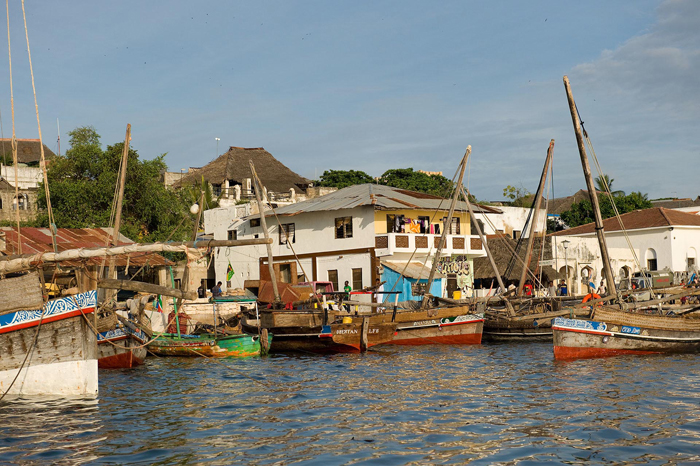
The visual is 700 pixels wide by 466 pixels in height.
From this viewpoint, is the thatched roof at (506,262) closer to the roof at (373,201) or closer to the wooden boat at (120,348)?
the roof at (373,201)

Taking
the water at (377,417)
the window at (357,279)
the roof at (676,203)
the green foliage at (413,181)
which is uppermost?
the green foliage at (413,181)

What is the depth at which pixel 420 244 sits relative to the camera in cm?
4381

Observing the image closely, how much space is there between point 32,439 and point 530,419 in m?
9.04

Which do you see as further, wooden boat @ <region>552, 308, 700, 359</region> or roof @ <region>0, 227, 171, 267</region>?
roof @ <region>0, 227, 171, 267</region>

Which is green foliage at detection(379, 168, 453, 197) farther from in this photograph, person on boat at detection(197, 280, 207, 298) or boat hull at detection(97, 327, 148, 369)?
boat hull at detection(97, 327, 148, 369)

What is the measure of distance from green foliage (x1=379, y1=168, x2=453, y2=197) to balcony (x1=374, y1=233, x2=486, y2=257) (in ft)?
94.8

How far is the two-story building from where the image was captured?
42781 mm

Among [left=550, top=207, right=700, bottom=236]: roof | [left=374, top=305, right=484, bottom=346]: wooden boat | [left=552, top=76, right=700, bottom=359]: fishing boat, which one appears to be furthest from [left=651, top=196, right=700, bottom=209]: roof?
[left=552, top=76, right=700, bottom=359]: fishing boat

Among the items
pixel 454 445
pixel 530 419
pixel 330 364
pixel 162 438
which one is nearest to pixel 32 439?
pixel 162 438

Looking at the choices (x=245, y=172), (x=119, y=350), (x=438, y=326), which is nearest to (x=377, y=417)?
(x=119, y=350)

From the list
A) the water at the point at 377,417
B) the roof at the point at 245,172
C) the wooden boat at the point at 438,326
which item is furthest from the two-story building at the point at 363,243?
the water at the point at 377,417

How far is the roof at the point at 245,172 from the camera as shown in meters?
69.3

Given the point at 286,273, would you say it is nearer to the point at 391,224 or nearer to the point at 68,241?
the point at 391,224

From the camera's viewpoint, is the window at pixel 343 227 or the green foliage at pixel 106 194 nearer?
the window at pixel 343 227
